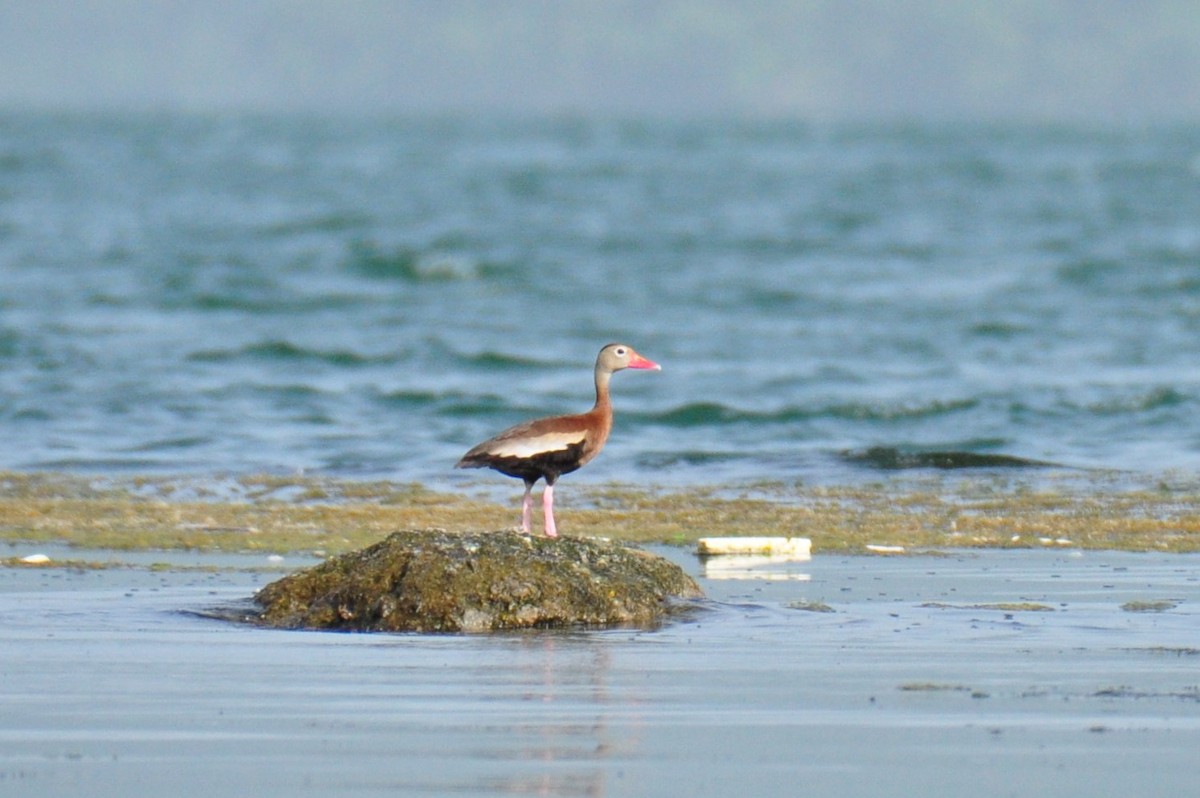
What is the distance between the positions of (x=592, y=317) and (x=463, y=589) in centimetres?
2438

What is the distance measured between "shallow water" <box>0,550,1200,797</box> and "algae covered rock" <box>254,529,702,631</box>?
0.26 metres

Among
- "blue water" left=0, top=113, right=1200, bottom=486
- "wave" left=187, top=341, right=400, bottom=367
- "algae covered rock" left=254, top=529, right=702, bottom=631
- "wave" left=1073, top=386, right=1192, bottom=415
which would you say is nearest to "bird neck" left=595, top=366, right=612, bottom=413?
"algae covered rock" left=254, top=529, right=702, bottom=631

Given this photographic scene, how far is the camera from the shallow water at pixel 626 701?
6.73 metres

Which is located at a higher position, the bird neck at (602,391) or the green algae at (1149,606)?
the bird neck at (602,391)

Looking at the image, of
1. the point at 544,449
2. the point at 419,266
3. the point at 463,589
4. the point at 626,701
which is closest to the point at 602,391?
the point at 544,449

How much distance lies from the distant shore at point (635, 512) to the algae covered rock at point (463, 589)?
2852mm

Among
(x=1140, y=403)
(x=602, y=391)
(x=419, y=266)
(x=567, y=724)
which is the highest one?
(x=419, y=266)

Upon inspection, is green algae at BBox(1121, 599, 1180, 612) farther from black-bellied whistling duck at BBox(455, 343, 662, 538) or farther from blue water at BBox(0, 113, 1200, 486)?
blue water at BBox(0, 113, 1200, 486)

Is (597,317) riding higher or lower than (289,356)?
higher

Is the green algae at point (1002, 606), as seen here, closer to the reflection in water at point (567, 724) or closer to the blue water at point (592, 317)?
the reflection in water at point (567, 724)

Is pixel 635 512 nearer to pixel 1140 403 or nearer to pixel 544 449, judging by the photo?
pixel 544 449

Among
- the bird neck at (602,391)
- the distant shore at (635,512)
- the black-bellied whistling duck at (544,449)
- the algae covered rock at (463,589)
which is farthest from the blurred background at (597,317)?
the algae covered rock at (463,589)

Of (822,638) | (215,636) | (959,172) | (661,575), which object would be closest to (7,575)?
(215,636)

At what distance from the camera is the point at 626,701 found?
789 cm
